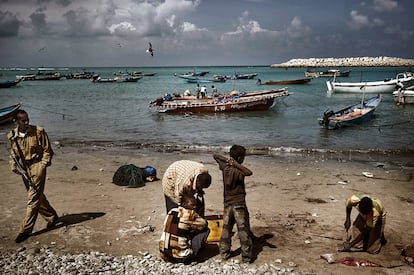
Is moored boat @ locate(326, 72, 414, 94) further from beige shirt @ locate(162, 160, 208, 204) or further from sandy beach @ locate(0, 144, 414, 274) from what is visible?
beige shirt @ locate(162, 160, 208, 204)

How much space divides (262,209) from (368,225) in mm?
2313

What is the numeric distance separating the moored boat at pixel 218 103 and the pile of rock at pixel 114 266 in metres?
20.7

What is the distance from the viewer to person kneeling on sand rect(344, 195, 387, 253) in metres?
5.06

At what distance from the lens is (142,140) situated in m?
17.2

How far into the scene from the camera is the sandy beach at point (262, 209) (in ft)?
17.2

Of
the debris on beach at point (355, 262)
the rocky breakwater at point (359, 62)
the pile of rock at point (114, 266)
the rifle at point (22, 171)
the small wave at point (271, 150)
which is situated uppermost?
the rocky breakwater at point (359, 62)

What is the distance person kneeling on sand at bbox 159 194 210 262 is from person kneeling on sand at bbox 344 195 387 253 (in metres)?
2.23

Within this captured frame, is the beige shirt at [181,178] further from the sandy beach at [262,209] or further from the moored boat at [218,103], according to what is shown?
the moored boat at [218,103]

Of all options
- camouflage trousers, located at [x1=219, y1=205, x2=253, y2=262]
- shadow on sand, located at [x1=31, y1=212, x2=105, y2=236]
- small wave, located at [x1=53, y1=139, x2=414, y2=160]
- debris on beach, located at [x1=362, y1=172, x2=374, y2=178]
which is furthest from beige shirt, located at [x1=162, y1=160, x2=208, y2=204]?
small wave, located at [x1=53, y1=139, x2=414, y2=160]

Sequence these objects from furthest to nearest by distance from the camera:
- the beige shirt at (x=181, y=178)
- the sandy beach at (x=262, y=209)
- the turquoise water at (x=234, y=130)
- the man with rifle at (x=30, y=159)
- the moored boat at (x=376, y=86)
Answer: the moored boat at (x=376, y=86) < the turquoise water at (x=234, y=130) < the man with rifle at (x=30, y=159) < the sandy beach at (x=262, y=209) < the beige shirt at (x=181, y=178)

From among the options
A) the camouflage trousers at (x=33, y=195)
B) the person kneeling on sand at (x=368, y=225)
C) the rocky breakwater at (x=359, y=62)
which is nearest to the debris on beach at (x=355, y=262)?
the person kneeling on sand at (x=368, y=225)

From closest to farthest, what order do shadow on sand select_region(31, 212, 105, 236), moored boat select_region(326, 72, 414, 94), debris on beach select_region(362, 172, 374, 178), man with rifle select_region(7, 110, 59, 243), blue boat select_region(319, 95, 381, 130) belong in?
1. man with rifle select_region(7, 110, 59, 243)
2. shadow on sand select_region(31, 212, 105, 236)
3. debris on beach select_region(362, 172, 374, 178)
4. blue boat select_region(319, 95, 381, 130)
5. moored boat select_region(326, 72, 414, 94)

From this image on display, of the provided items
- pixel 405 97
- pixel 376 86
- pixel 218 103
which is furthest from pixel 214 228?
pixel 376 86

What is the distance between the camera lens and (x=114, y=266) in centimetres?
469
